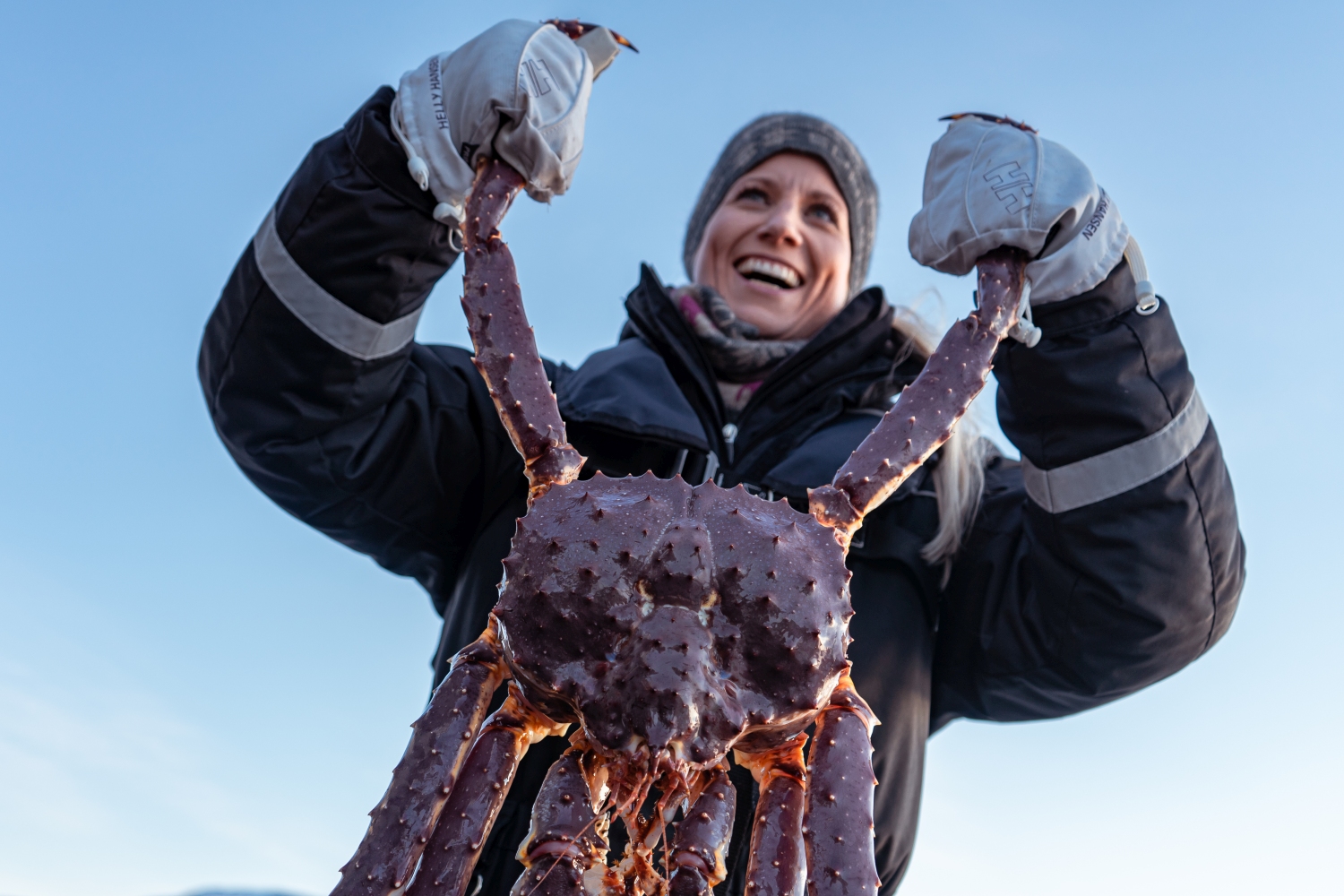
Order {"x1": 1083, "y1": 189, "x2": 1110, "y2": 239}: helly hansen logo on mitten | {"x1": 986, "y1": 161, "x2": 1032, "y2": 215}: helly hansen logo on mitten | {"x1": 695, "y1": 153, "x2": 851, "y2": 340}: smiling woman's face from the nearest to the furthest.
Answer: {"x1": 986, "y1": 161, "x2": 1032, "y2": 215}: helly hansen logo on mitten < {"x1": 1083, "y1": 189, "x2": 1110, "y2": 239}: helly hansen logo on mitten < {"x1": 695, "y1": 153, "x2": 851, "y2": 340}: smiling woman's face

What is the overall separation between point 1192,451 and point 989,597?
57 centimetres

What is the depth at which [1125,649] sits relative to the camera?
6.98 feet

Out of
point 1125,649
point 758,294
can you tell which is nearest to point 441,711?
point 1125,649

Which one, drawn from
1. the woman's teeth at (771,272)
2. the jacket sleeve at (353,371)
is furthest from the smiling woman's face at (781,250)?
the jacket sleeve at (353,371)

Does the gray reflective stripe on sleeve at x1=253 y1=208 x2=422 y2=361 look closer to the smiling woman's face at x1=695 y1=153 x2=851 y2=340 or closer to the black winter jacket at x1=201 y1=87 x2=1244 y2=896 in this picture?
the black winter jacket at x1=201 y1=87 x2=1244 y2=896

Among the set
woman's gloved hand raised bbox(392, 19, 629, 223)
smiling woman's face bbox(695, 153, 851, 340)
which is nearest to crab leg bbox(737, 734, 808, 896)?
woman's gloved hand raised bbox(392, 19, 629, 223)

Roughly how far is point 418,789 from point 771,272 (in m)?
2.09

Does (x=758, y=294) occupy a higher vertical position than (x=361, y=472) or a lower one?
higher

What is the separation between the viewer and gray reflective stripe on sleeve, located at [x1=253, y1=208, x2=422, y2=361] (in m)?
2.14

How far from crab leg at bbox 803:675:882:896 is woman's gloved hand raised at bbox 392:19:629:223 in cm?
117

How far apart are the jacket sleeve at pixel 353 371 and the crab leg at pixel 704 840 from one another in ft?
4.02

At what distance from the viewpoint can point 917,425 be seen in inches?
58.1

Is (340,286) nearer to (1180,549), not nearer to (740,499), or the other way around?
(740,499)

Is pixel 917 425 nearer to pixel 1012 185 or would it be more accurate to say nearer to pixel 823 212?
pixel 1012 185
